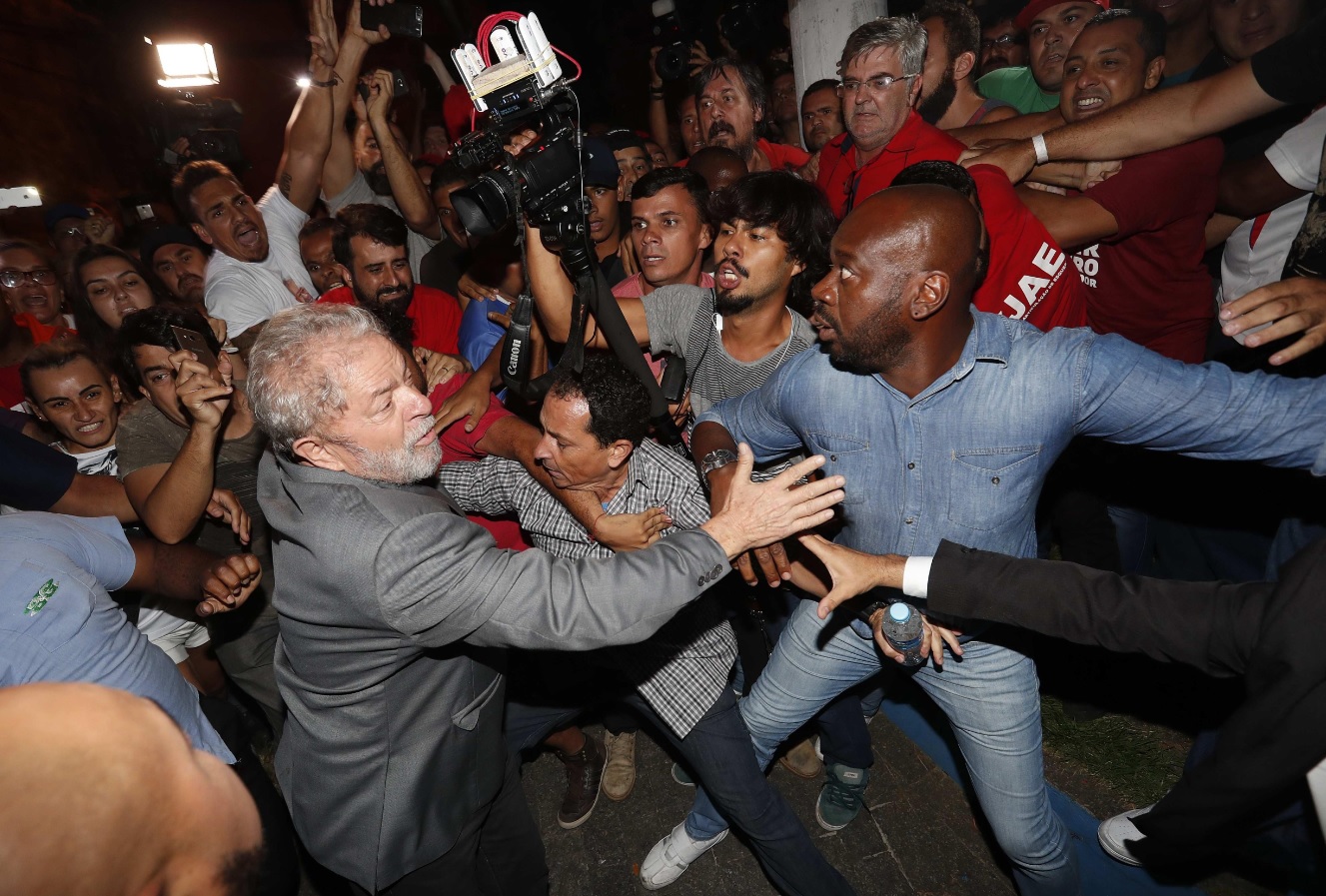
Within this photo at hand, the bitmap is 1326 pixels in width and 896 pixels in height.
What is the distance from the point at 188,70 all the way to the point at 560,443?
954 cm

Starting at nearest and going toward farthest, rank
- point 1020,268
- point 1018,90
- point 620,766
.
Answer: point 1020,268 → point 620,766 → point 1018,90

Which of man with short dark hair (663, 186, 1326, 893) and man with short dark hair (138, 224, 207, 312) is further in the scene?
man with short dark hair (138, 224, 207, 312)

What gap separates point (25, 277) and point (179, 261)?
4.61 ft

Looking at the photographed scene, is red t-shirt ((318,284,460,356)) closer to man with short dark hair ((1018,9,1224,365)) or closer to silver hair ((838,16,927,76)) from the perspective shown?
silver hair ((838,16,927,76))

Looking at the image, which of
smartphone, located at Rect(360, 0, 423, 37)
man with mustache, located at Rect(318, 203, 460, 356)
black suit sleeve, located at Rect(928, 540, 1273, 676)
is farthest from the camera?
smartphone, located at Rect(360, 0, 423, 37)

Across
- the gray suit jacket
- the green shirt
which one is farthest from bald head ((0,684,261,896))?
the green shirt

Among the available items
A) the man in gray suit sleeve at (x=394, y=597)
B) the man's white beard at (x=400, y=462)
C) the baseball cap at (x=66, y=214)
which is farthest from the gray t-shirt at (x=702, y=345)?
the baseball cap at (x=66, y=214)

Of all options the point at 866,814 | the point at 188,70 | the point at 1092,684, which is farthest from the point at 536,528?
the point at 188,70

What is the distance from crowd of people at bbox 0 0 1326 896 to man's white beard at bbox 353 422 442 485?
0.04ft

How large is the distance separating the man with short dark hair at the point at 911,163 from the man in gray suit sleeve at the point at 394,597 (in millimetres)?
1490

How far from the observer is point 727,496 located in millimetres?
1932

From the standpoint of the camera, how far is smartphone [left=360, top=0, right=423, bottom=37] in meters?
4.33

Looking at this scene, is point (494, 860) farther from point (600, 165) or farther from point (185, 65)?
point (185, 65)

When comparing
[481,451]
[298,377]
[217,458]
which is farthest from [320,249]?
[298,377]
